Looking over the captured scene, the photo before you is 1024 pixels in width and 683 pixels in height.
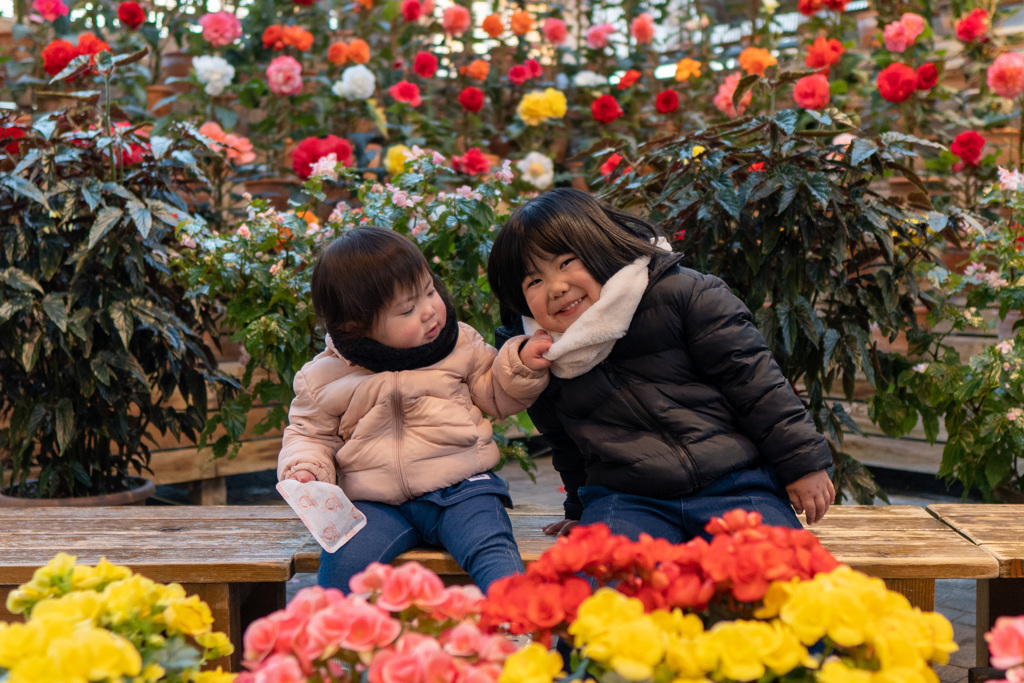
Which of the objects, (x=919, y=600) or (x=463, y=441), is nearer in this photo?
(x=919, y=600)

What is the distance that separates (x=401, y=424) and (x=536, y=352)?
0.95 ft

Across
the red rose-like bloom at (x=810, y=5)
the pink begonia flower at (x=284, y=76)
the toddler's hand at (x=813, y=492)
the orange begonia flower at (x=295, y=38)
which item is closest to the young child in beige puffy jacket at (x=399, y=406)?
the toddler's hand at (x=813, y=492)

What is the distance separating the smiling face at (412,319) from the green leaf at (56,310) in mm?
1071

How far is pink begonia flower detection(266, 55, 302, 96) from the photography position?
3576mm

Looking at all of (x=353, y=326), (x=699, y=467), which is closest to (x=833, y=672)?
(x=699, y=467)

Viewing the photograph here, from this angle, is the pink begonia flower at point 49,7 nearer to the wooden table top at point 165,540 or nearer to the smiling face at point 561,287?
the wooden table top at point 165,540

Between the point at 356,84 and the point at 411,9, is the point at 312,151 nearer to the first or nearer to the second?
the point at 356,84

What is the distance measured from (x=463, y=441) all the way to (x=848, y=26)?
145 inches

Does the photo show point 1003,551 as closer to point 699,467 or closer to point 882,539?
point 882,539

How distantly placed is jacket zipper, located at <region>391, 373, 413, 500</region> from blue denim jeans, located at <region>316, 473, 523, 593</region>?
0.11ft

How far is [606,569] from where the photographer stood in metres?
0.83

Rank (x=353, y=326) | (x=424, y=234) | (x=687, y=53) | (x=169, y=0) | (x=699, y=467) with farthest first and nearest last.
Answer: (x=687, y=53), (x=169, y=0), (x=424, y=234), (x=353, y=326), (x=699, y=467)

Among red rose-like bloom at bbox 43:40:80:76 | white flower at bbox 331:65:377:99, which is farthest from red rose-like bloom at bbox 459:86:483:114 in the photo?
red rose-like bloom at bbox 43:40:80:76

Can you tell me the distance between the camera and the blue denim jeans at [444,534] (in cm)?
153
